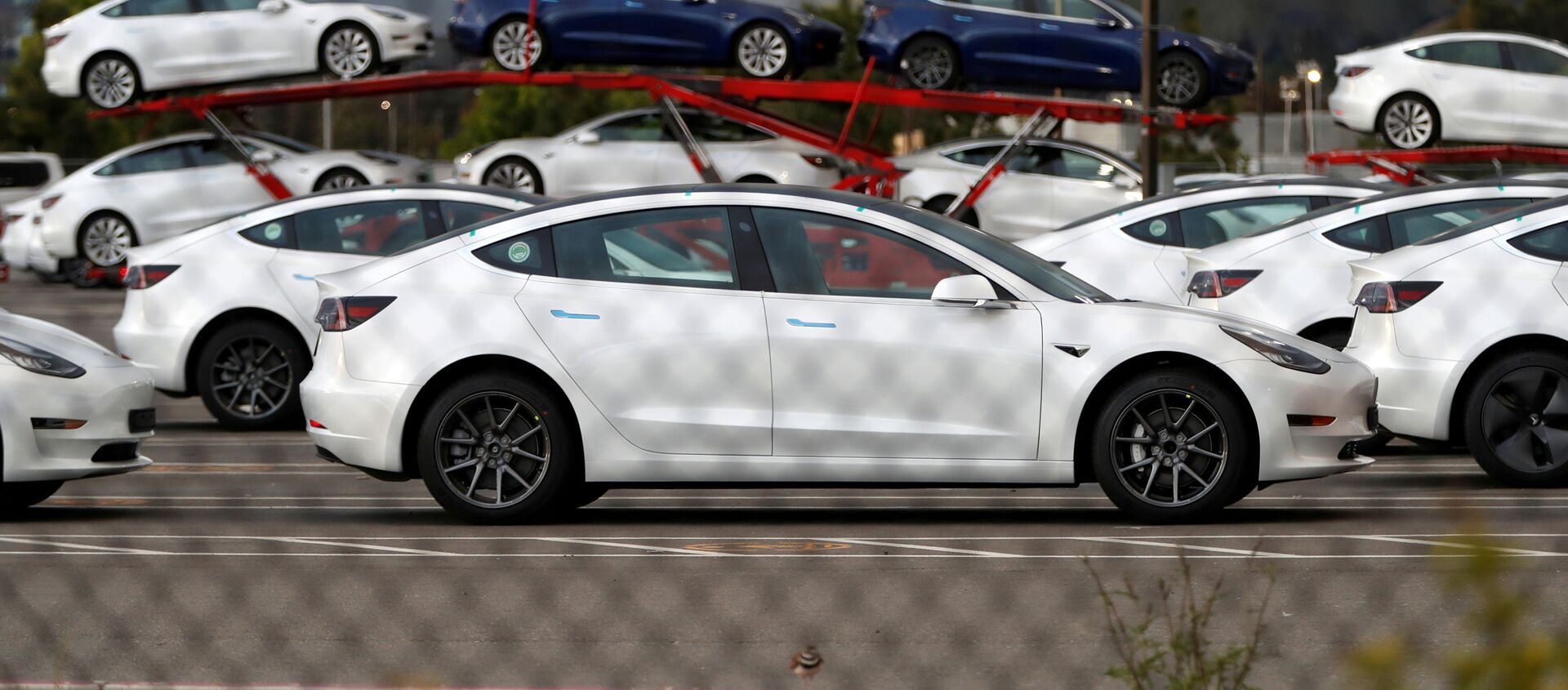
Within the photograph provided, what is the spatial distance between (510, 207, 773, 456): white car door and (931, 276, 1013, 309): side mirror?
2.19 feet

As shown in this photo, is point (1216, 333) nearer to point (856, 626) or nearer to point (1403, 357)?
point (1403, 357)

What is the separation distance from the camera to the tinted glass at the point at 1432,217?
1052 cm

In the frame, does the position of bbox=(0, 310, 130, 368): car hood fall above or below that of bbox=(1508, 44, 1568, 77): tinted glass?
below

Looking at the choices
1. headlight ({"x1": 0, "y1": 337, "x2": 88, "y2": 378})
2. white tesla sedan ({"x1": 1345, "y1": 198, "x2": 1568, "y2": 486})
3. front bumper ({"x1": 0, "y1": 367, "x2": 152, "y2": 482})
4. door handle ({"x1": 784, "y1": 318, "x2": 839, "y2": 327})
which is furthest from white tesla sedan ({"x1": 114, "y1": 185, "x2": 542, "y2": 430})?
white tesla sedan ({"x1": 1345, "y1": 198, "x2": 1568, "y2": 486})

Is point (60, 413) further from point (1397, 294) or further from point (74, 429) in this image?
point (1397, 294)

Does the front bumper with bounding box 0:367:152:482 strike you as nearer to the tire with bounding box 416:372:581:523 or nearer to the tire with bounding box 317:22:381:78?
the tire with bounding box 416:372:581:523

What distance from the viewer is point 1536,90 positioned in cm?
1959

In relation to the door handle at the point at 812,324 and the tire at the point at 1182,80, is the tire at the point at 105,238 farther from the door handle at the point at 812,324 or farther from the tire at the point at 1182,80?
the door handle at the point at 812,324

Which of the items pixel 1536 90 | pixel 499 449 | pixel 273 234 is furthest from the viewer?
pixel 1536 90

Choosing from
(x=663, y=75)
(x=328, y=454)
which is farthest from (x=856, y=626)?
(x=663, y=75)

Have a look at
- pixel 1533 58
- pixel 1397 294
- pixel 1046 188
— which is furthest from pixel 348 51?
pixel 1397 294

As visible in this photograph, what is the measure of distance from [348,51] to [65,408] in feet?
43.1

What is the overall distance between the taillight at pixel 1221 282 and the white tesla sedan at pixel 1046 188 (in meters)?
9.12

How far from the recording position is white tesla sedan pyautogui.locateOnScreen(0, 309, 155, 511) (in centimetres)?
765
